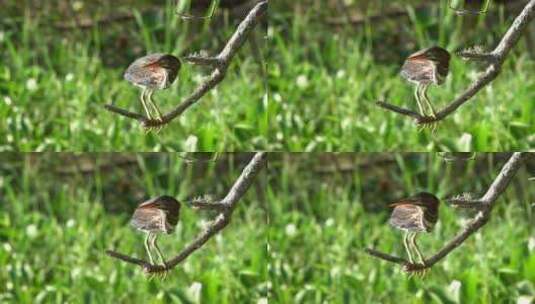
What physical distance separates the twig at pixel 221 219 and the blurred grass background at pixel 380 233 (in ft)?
0.14

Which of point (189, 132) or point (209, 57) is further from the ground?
point (209, 57)

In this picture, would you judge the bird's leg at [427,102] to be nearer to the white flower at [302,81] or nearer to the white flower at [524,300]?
the white flower at [302,81]

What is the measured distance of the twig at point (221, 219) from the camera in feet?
9.69

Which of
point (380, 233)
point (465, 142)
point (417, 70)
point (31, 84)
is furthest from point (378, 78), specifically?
point (31, 84)

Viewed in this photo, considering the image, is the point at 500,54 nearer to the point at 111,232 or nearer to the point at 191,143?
the point at 191,143

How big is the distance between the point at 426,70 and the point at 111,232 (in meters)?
0.87

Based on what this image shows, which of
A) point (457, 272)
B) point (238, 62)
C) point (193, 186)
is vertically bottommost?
point (457, 272)

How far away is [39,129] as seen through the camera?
2.99 metres

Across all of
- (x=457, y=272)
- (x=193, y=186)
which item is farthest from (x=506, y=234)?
(x=193, y=186)

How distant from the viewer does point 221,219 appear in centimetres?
296

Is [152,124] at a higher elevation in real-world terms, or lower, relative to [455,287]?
higher

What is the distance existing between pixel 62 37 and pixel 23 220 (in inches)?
18.4

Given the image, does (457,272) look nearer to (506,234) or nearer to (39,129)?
(506,234)

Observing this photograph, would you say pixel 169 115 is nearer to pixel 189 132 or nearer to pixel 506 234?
pixel 189 132
